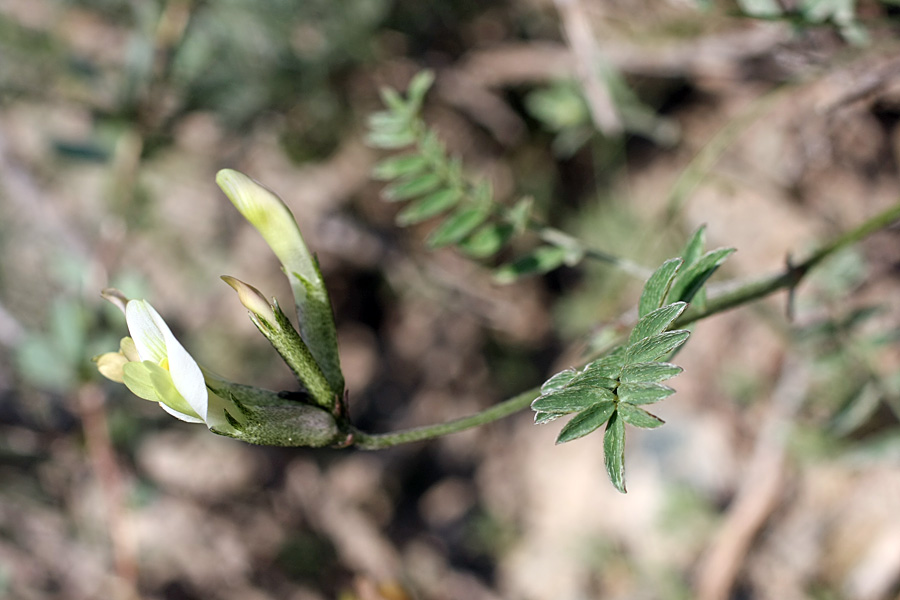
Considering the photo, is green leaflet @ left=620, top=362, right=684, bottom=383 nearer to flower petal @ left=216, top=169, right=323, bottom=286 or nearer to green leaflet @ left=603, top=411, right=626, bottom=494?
green leaflet @ left=603, top=411, right=626, bottom=494

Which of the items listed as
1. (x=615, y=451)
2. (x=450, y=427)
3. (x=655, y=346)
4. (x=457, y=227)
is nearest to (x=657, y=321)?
(x=655, y=346)

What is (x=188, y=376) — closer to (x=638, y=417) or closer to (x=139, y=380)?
(x=139, y=380)

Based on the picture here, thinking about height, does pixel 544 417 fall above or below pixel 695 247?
below

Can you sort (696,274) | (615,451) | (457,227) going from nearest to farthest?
(615,451)
(696,274)
(457,227)

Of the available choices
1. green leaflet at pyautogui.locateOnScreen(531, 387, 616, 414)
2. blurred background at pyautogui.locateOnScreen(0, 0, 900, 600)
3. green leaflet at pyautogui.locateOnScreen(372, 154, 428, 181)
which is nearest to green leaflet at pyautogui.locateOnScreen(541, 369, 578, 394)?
green leaflet at pyautogui.locateOnScreen(531, 387, 616, 414)

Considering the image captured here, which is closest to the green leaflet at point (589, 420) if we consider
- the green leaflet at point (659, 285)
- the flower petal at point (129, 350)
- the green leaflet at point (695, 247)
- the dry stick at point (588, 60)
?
the green leaflet at point (659, 285)

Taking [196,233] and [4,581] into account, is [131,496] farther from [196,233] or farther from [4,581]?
[196,233]

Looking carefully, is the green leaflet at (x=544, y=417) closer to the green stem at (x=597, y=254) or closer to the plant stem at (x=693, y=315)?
the plant stem at (x=693, y=315)
